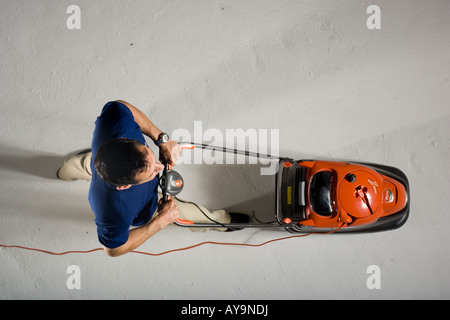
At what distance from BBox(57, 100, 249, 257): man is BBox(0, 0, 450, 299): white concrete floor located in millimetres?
665

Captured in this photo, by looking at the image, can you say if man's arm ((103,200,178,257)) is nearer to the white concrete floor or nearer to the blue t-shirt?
the blue t-shirt

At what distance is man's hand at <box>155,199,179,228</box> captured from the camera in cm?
158

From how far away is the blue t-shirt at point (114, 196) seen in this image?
55.1 inches

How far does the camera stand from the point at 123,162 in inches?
49.5

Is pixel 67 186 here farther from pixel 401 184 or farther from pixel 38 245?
pixel 401 184

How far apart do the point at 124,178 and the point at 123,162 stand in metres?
0.06

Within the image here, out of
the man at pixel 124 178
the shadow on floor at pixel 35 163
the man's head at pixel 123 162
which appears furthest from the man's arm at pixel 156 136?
the shadow on floor at pixel 35 163

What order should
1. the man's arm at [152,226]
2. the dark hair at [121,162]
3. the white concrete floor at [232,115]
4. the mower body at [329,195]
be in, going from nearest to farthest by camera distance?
the dark hair at [121,162]
the man's arm at [152,226]
the mower body at [329,195]
the white concrete floor at [232,115]

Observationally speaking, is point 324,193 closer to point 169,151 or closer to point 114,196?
point 169,151

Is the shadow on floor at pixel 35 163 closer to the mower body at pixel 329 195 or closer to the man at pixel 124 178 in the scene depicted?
the man at pixel 124 178

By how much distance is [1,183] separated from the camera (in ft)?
7.52

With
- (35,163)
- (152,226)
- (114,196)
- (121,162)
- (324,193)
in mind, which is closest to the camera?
(121,162)

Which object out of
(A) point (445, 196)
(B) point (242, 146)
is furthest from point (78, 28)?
(A) point (445, 196)

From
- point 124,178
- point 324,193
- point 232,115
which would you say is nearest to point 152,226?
point 124,178
